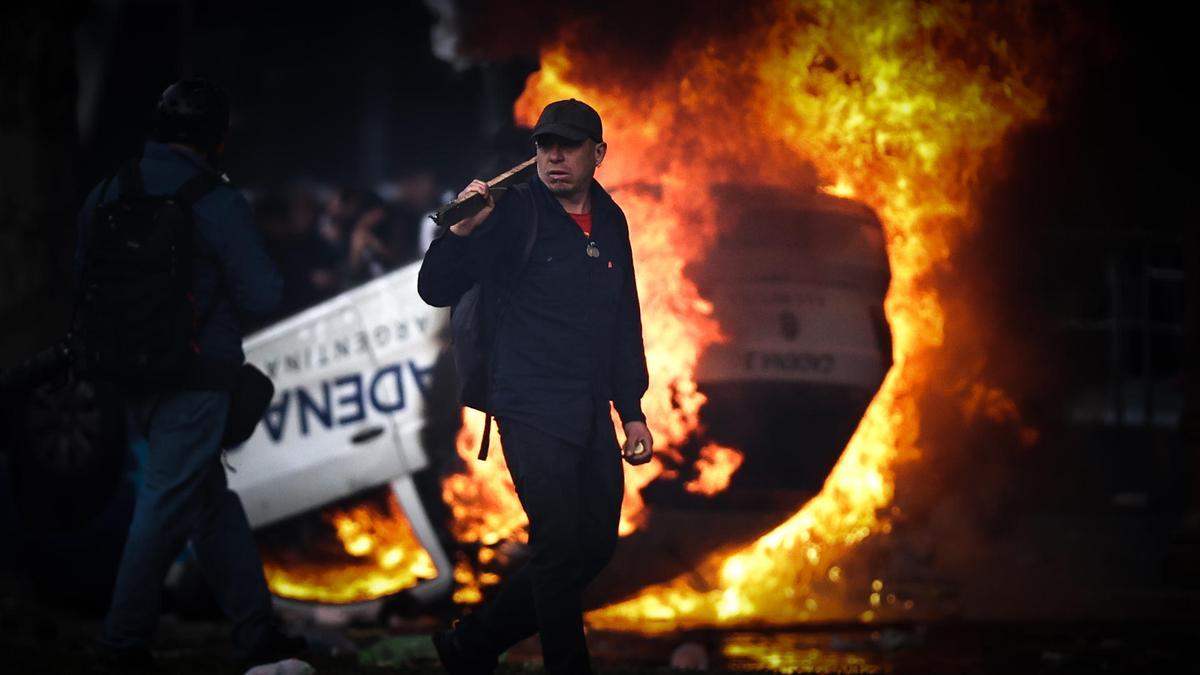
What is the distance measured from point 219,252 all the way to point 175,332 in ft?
1.05

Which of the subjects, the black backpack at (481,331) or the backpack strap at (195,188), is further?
the backpack strap at (195,188)

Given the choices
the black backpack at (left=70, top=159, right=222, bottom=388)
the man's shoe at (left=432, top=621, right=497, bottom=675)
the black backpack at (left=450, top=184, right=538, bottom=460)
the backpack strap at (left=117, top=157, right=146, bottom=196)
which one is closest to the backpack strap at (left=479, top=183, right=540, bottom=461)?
the black backpack at (left=450, top=184, right=538, bottom=460)

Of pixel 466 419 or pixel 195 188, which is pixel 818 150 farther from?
pixel 195 188

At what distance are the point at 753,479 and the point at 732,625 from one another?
76 centimetres

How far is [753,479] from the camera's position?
7062 mm

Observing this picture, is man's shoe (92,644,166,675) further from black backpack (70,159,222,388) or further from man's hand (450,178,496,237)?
man's hand (450,178,496,237)

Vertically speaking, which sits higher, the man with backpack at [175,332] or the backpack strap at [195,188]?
the backpack strap at [195,188]

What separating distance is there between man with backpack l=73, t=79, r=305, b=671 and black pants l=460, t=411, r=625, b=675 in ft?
3.92

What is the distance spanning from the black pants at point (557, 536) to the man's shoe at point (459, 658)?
4cm

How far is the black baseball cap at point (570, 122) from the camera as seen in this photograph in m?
4.84

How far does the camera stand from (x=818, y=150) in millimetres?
7469

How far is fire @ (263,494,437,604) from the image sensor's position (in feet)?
24.3

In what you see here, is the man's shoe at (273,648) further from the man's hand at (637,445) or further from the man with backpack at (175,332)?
the man's hand at (637,445)

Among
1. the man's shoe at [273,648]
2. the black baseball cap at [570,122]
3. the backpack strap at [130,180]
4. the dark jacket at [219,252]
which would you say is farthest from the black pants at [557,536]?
the backpack strap at [130,180]
